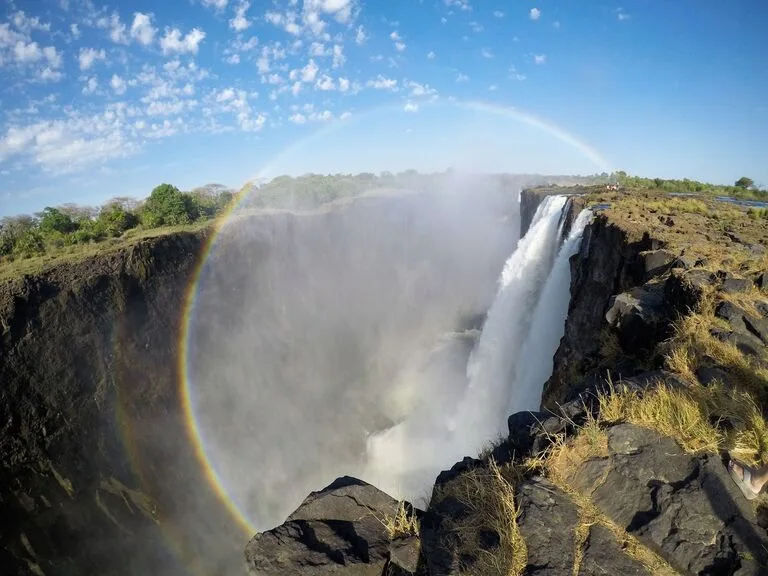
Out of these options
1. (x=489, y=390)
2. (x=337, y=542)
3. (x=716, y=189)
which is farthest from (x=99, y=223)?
(x=716, y=189)

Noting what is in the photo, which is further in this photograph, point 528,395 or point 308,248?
point 308,248

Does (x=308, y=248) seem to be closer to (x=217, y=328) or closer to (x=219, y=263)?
(x=219, y=263)

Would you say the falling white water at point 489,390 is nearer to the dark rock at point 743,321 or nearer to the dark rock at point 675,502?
the dark rock at point 743,321

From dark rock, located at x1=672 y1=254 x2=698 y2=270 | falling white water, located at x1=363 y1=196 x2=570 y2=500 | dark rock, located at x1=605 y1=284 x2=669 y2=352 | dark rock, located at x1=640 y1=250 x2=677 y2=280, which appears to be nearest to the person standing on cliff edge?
dark rock, located at x1=605 y1=284 x2=669 y2=352

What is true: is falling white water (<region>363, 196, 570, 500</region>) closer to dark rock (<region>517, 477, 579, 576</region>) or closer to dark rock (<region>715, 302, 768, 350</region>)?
dark rock (<region>715, 302, 768, 350</region>)

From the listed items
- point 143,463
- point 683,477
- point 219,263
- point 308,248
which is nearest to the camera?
point 683,477

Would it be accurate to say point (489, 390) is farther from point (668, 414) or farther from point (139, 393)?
point (139, 393)

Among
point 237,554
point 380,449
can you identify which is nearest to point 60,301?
point 237,554
